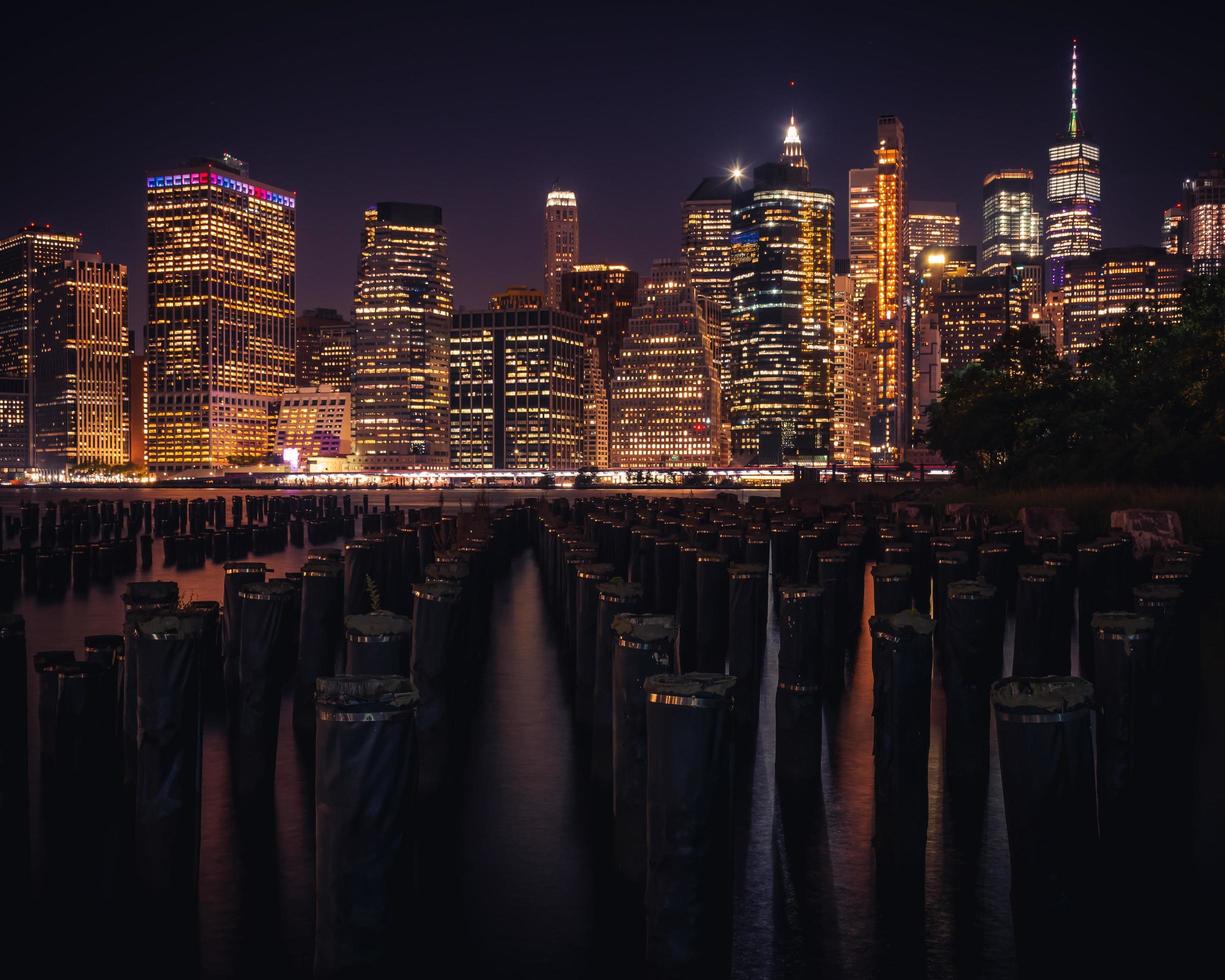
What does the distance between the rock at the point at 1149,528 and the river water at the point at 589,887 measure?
43.8ft

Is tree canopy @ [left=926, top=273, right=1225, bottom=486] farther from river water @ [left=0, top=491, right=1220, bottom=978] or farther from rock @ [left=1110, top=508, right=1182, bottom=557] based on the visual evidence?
river water @ [left=0, top=491, right=1220, bottom=978]

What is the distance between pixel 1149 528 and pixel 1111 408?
753 inches

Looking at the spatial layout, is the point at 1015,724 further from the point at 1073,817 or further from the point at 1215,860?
the point at 1215,860

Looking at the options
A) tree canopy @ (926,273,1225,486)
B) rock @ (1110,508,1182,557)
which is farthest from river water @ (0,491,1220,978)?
tree canopy @ (926,273,1225,486)

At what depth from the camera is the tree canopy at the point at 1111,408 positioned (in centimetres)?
3603

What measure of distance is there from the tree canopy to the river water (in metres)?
26.8

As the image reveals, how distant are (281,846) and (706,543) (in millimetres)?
15559

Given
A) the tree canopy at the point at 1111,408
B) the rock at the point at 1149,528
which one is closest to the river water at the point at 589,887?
the rock at the point at 1149,528

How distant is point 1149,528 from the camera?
25.0 meters

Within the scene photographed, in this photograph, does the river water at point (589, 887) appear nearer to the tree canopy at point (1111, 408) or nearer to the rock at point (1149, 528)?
the rock at point (1149, 528)

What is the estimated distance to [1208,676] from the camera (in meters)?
16.4

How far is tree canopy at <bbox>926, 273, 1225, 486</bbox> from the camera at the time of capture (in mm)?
36031

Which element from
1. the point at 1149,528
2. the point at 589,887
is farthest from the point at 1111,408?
the point at 589,887

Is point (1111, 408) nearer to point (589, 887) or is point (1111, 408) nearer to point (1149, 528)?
point (1149, 528)
